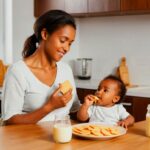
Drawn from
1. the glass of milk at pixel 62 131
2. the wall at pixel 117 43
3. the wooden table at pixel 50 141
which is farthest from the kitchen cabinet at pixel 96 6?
the glass of milk at pixel 62 131

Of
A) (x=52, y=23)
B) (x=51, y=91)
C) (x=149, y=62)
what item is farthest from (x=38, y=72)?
(x=149, y=62)

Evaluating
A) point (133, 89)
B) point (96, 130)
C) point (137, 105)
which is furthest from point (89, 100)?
point (133, 89)

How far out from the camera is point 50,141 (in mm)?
1487

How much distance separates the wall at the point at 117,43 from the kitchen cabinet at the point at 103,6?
1.23 feet

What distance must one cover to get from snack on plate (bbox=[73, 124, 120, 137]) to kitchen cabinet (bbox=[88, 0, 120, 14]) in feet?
7.03

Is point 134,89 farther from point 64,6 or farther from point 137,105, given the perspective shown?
point 64,6

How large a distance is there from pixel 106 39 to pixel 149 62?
612 mm

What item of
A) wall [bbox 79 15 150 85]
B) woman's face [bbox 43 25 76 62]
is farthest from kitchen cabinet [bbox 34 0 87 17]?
woman's face [bbox 43 25 76 62]

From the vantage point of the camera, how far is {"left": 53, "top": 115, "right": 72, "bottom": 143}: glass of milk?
1459mm

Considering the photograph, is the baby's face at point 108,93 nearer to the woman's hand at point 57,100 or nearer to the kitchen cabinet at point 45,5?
the woman's hand at point 57,100

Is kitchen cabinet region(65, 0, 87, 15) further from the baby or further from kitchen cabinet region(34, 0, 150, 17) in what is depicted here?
the baby

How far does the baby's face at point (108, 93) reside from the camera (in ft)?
6.39

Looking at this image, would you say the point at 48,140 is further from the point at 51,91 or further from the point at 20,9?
the point at 20,9

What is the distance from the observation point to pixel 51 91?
1.99 metres
